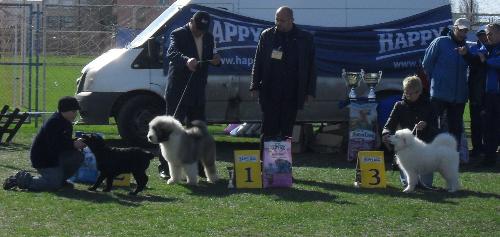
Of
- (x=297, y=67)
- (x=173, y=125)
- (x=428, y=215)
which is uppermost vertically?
(x=297, y=67)

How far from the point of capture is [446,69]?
1217 cm

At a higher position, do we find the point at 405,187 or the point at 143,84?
the point at 143,84

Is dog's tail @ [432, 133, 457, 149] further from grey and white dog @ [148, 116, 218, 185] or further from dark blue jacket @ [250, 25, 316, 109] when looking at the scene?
grey and white dog @ [148, 116, 218, 185]

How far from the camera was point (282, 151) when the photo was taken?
10.5 metres

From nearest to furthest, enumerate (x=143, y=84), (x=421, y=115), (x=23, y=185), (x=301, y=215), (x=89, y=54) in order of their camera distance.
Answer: (x=301, y=215) → (x=23, y=185) → (x=421, y=115) → (x=143, y=84) → (x=89, y=54)

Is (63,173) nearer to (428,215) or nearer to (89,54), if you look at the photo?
(428,215)

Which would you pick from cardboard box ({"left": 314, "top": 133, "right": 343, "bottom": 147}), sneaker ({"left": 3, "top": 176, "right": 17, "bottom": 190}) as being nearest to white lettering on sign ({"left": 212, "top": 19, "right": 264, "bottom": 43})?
cardboard box ({"left": 314, "top": 133, "right": 343, "bottom": 147})

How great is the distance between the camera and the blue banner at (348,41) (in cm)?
1434

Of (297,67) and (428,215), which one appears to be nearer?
(428,215)

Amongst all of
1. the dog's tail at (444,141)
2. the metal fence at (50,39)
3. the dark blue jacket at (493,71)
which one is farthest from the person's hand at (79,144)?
the metal fence at (50,39)

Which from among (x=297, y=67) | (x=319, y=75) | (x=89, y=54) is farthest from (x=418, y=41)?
(x=89, y=54)

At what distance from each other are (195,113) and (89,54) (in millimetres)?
16435

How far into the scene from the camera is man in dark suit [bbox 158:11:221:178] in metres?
11.0

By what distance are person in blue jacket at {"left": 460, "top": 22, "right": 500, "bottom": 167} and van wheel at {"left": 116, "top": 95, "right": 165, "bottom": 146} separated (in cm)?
484
